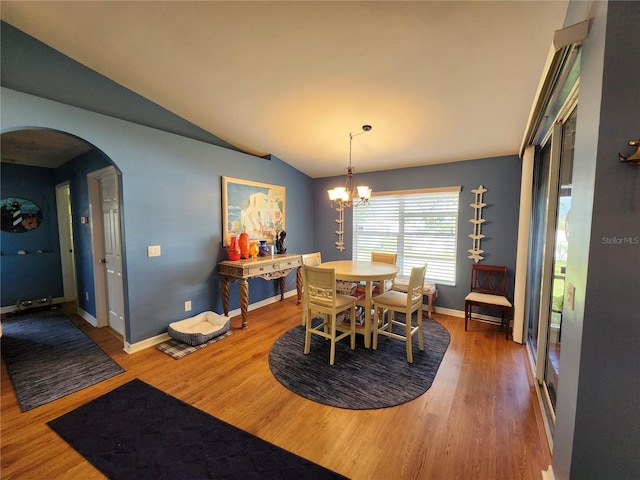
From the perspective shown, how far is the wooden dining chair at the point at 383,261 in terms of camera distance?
10.9 feet

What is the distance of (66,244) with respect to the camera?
4.44 metres

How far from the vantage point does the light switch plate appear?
1169 millimetres

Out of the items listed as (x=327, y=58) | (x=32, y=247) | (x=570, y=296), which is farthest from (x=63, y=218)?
(x=570, y=296)

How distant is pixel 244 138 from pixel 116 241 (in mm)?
2083

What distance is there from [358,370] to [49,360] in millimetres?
3118

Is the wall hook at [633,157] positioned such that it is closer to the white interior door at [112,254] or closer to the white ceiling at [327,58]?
the white ceiling at [327,58]

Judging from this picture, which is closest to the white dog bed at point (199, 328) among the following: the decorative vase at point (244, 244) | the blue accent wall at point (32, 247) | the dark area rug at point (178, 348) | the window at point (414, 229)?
the dark area rug at point (178, 348)

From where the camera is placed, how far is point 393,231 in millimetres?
4414

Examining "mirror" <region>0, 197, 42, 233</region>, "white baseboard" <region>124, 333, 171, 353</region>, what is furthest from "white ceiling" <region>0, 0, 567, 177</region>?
"mirror" <region>0, 197, 42, 233</region>

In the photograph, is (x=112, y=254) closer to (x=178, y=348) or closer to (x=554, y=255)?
(x=178, y=348)

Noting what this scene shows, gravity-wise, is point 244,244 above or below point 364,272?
above

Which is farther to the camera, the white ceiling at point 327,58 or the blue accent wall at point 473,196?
the blue accent wall at point 473,196

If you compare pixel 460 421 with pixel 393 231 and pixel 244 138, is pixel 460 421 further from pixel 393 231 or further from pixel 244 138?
pixel 244 138

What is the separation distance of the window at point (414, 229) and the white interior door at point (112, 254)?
11.6 ft
